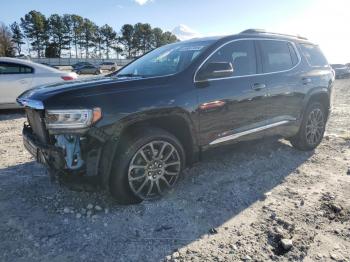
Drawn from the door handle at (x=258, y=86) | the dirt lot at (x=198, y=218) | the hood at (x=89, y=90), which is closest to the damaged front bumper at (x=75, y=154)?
the dirt lot at (x=198, y=218)

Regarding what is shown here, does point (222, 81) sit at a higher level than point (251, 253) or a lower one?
higher

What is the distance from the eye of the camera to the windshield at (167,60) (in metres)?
4.22

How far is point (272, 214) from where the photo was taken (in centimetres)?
367

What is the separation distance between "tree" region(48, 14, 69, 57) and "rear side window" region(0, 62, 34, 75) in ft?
238

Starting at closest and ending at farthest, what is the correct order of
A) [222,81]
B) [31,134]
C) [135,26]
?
[31,134] < [222,81] < [135,26]

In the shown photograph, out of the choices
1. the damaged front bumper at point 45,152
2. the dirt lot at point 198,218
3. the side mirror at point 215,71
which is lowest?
the dirt lot at point 198,218

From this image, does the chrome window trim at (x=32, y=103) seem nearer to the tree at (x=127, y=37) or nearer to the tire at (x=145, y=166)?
the tire at (x=145, y=166)

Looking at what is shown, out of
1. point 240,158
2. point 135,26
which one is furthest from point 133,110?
point 135,26

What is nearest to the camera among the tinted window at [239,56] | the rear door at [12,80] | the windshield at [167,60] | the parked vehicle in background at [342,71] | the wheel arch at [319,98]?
the windshield at [167,60]

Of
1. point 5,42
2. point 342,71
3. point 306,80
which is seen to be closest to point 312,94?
point 306,80

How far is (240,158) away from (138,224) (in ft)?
7.94

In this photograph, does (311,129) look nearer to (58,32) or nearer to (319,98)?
(319,98)

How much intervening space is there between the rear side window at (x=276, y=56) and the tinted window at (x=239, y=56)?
23cm

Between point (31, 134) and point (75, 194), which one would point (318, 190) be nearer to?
point (75, 194)
